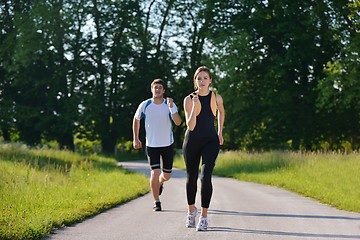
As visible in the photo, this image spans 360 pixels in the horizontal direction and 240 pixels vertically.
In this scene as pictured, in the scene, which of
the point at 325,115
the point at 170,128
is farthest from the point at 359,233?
the point at 325,115

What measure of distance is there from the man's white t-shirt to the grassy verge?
3.51m

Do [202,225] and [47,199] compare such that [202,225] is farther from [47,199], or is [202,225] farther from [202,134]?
[47,199]

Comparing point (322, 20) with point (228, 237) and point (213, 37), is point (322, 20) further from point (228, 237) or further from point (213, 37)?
point (228, 237)

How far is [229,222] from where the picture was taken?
9.46 meters

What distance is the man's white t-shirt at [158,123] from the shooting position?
1107cm

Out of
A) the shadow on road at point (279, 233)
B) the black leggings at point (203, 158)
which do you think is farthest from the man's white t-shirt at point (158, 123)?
the shadow on road at point (279, 233)

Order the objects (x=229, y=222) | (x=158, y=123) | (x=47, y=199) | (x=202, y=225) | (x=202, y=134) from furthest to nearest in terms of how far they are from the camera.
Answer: (x=47, y=199) < (x=158, y=123) < (x=229, y=222) < (x=202, y=134) < (x=202, y=225)

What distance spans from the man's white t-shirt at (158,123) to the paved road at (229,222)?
1.17 m

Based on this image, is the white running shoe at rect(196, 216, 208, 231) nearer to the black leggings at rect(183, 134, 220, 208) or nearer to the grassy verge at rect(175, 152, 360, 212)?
the black leggings at rect(183, 134, 220, 208)

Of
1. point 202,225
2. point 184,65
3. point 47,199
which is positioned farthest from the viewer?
point 184,65

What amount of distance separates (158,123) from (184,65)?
42784mm

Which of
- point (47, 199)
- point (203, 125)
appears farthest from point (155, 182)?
point (203, 125)

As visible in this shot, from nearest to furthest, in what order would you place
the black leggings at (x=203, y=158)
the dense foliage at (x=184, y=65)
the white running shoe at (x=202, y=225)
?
the white running shoe at (x=202, y=225) → the black leggings at (x=203, y=158) → the dense foliage at (x=184, y=65)

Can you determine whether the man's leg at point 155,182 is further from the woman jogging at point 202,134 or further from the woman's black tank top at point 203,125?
the woman's black tank top at point 203,125
